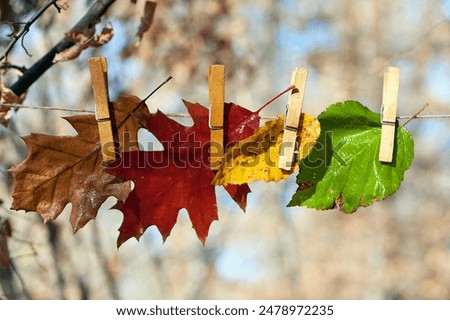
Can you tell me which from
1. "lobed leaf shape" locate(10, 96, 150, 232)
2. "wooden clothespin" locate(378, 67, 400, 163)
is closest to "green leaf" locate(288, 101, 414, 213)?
"wooden clothespin" locate(378, 67, 400, 163)

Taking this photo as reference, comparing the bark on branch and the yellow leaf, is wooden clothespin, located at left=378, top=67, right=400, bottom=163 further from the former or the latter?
the bark on branch

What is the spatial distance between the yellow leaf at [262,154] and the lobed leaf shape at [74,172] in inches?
7.3

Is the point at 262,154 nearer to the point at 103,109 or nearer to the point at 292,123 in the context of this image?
the point at 292,123

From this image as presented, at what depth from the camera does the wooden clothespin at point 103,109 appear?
101 cm

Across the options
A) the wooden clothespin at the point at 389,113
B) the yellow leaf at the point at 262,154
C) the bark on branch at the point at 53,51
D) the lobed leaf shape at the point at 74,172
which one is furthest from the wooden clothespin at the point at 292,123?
the bark on branch at the point at 53,51

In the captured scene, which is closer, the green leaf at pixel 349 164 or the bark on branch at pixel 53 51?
the green leaf at pixel 349 164

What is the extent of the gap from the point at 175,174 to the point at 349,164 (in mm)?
310

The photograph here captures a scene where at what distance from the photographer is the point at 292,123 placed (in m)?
0.99

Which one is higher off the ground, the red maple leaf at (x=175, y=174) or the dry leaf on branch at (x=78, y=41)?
the dry leaf on branch at (x=78, y=41)

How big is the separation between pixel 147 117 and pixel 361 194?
405 millimetres

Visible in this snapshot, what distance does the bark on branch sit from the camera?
1.41 metres

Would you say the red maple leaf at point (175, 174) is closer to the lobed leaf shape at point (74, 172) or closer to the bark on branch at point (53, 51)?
the lobed leaf shape at point (74, 172)

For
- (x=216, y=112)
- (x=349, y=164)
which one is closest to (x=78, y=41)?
(x=216, y=112)

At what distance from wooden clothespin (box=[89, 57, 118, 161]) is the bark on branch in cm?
45
